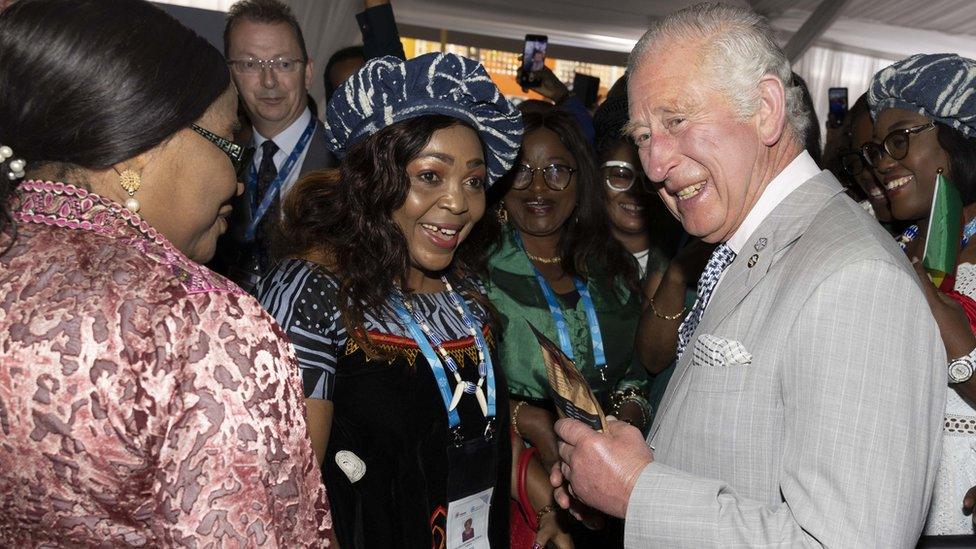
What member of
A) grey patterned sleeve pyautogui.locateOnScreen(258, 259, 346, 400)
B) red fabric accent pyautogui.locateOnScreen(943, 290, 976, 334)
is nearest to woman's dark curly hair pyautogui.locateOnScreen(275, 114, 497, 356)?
grey patterned sleeve pyautogui.locateOnScreen(258, 259, 346, 400)

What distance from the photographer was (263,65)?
4.28m

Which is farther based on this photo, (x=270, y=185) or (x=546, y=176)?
(x=270, y=185)

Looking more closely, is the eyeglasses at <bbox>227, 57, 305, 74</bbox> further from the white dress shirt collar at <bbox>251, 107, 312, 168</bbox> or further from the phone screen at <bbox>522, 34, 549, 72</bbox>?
the phone screen at <bbox>522, 34, 549, 72</bbox>

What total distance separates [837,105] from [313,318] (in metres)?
4.94

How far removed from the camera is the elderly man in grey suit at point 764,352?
54.1 inches

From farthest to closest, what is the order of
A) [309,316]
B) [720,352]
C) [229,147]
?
[309,316] → [720,352] → [229,147]

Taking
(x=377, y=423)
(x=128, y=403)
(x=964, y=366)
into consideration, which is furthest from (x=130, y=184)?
(x=964, y=366)

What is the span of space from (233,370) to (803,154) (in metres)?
1.29

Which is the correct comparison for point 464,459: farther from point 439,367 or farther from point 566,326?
point 566,326

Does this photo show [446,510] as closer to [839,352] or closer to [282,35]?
[839,352]

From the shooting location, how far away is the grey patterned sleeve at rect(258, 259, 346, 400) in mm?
2125

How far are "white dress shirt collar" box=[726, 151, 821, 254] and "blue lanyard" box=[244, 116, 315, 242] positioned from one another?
2673mm

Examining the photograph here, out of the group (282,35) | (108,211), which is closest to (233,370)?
(108,211)

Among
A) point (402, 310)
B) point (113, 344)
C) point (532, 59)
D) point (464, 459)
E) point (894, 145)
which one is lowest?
point (464, 459)
